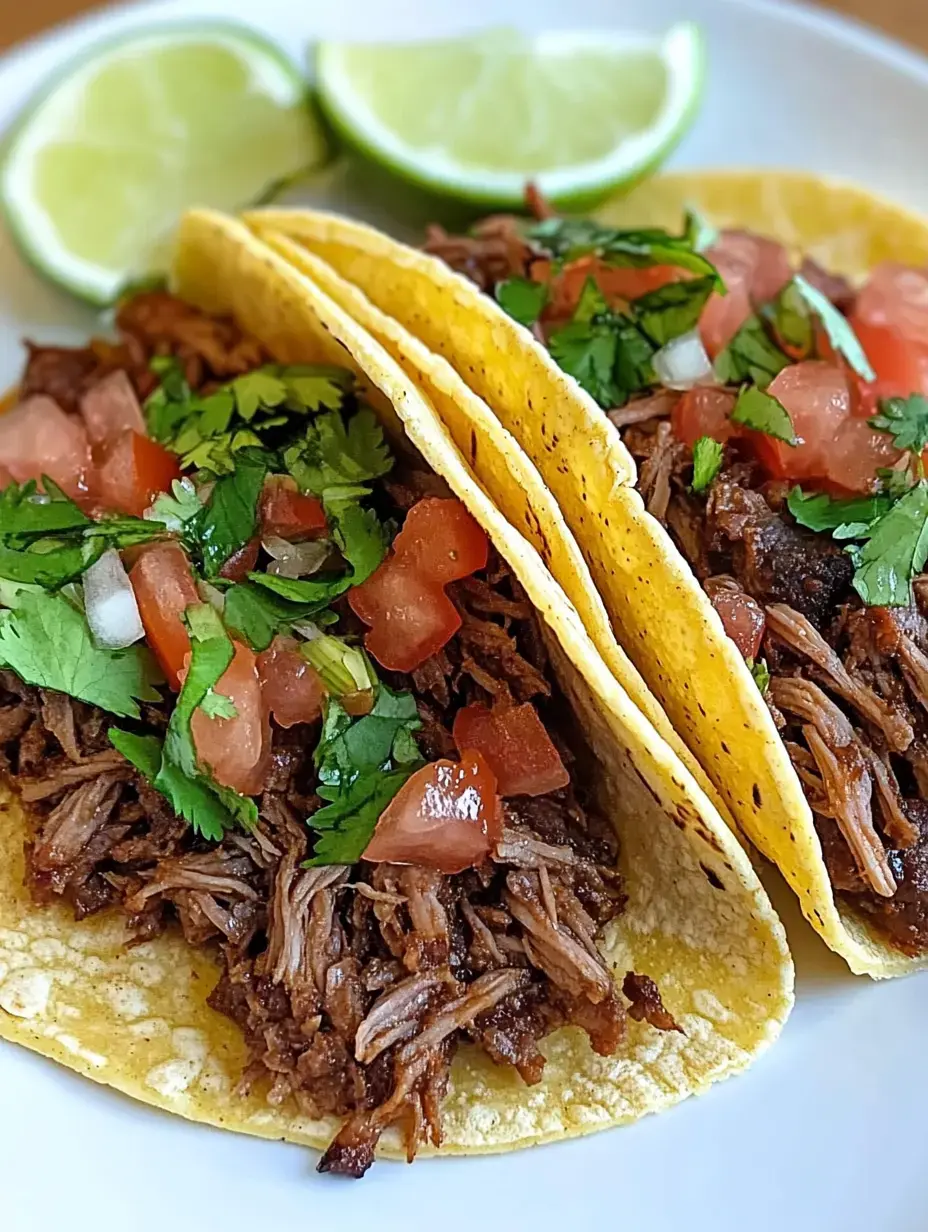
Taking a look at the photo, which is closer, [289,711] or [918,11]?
[289,711]

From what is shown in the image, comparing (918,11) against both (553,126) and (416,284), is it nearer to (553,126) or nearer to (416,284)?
(553,126)

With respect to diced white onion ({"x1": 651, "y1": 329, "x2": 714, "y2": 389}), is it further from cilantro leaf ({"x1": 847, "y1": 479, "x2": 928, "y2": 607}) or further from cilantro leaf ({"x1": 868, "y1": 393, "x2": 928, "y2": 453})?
cilantro leaf ({"x1": 847, "y1": 479, "x2": 928, "y2": 607})

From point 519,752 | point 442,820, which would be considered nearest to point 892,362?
point 519,752

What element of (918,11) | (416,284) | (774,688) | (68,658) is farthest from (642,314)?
(918,11)

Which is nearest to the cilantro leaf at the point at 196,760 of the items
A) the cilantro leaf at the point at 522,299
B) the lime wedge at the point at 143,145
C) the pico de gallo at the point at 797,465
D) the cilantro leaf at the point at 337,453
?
the cilantro leaf at the point at 337,453

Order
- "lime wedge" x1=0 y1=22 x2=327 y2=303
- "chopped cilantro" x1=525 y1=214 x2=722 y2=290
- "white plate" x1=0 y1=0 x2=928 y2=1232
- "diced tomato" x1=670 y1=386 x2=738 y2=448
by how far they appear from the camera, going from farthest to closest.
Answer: "lime wedge" x1=0 y1=22 x2=327 y2=303 → "chopped cilantro" x1=525 y1=214 x2=722 y2=290 → "diced tomato" x1=670 y1=386 x2=738 y2=448 → "white plate" x1=0 y1=0 x2=928 y2=1232

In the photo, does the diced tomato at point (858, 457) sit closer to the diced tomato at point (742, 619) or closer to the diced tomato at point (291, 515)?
the diced tomato at point (742, 619)

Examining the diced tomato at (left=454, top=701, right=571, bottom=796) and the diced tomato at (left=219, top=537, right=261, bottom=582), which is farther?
the diced tomato at (left=219, top=537, right=261, bottom=582)

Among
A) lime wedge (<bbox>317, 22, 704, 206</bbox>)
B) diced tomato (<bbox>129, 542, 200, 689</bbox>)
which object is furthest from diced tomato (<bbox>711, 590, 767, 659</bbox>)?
lime wedge (<bbox>317, 22, 704, 206</bbox>)

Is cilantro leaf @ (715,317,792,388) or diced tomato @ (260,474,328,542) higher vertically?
cilantro leaf @ (715,317,792,388)
